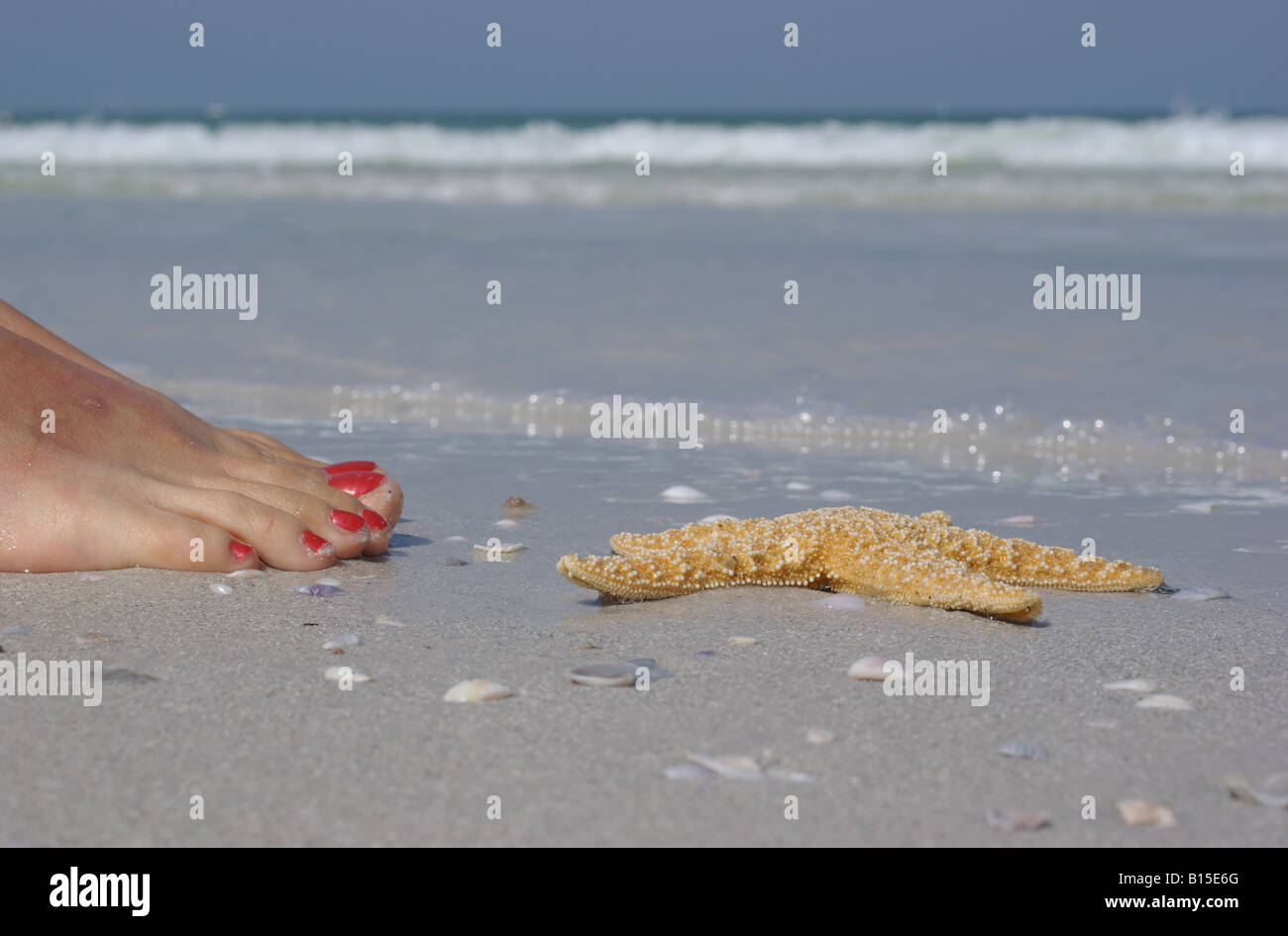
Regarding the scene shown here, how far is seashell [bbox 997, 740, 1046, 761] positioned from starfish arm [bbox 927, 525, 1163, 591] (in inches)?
37.9

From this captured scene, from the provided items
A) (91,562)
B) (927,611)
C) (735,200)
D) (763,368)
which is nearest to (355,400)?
(763,368)

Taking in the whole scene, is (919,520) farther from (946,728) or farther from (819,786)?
(819,786)

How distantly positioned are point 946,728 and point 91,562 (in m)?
2.06

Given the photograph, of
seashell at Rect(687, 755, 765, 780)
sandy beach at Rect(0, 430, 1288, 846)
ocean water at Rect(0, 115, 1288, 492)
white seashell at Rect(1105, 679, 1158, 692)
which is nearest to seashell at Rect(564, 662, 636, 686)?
sandy beach at Rect(0, 430, 1288, 846)

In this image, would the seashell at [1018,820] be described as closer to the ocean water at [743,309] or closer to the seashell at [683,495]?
the seashell at [683,495]

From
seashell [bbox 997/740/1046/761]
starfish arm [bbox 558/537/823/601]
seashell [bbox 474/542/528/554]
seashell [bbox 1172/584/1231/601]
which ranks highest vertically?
starfish arm [bbox 558/537/823/601]

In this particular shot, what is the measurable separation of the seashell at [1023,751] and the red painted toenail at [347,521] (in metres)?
1.87

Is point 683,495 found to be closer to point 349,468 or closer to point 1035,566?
point 349,468

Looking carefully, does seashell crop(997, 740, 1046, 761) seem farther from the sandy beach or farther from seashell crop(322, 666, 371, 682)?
seashell crop(322, 666, 371, 682)

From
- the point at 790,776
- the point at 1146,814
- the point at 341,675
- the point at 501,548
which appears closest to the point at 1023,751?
the point at 1146,814

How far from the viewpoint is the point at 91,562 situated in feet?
10.5

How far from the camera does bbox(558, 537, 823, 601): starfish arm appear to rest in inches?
120

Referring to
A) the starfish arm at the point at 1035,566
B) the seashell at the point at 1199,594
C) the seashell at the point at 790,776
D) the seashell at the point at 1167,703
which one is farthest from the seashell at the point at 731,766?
the seashell at the point at 1199,594
